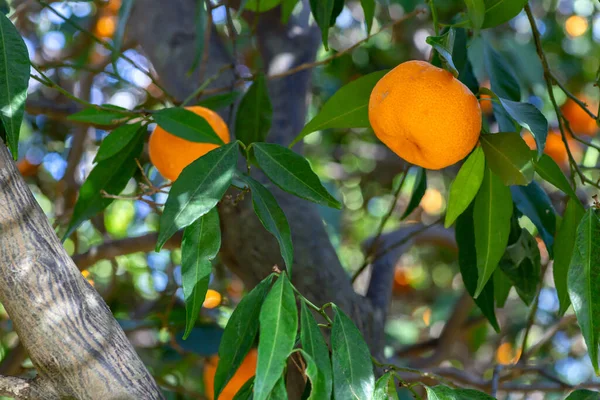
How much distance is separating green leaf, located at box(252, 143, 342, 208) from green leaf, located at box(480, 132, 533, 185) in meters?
0.15

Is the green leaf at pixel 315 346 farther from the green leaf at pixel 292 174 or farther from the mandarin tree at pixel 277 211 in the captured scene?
the green leaf at pixel 292 174

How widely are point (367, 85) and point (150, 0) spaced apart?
2.42 ft

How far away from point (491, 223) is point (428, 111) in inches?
5.8

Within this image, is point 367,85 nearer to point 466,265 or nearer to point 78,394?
point 466,265

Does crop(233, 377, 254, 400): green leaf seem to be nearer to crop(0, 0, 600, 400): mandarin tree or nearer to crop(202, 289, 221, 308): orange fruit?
crop(0, 0, 600, 400): mandarin tree

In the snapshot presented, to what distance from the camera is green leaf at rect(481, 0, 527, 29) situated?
685 mm

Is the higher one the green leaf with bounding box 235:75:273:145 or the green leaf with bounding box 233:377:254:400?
the green leaf with bounding box 235:75:273:145

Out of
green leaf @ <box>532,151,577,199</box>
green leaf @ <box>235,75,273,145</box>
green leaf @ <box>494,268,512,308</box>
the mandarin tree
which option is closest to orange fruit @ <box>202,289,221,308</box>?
the mandarin tree

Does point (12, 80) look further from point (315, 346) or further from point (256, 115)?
point (256, 115)

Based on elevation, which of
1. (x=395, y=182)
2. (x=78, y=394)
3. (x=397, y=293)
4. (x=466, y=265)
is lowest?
(x=397, y=293)

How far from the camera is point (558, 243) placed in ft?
2.56

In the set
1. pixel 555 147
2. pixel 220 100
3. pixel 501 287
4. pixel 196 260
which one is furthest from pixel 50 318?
pixel 555 147

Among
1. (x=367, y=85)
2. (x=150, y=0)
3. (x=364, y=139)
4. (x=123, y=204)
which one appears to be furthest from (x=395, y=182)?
(x=367, y=85)

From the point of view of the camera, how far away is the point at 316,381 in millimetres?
513
